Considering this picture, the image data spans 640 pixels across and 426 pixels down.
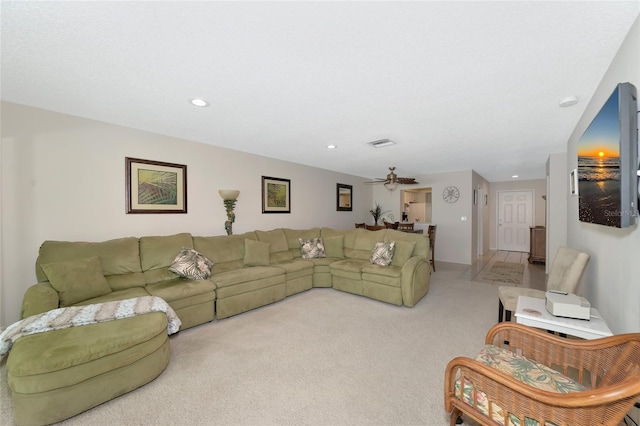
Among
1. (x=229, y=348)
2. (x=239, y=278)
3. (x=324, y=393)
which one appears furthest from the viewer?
(x=239, y=278)

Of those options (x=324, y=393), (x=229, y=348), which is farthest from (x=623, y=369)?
(x=229, y=348)

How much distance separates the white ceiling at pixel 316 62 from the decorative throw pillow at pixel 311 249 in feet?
7.38

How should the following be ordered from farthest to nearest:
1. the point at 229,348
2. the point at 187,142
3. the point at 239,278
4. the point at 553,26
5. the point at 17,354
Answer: the point at 187,142, the point at 239,278, the point at 229,348, the point at 17,354, the point at 553,26

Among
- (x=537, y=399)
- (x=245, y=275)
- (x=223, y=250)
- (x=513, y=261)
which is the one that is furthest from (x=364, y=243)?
(x=513, y=261)

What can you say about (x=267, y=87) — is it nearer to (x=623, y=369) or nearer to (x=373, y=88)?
(x=373, y=88)

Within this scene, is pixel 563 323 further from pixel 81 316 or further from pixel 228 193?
pixel 228 193

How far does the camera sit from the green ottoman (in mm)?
1481

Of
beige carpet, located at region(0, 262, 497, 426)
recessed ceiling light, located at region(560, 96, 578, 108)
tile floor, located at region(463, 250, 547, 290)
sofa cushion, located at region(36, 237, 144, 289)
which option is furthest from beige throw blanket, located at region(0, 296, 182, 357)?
tile floor, located at region(463, 250, 547, 290)

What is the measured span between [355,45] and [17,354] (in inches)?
112

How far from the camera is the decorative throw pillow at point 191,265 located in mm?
3021

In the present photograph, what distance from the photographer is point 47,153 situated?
104 inches

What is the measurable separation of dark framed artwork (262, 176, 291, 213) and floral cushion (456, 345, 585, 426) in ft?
13.0

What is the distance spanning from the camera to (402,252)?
393 centimetres

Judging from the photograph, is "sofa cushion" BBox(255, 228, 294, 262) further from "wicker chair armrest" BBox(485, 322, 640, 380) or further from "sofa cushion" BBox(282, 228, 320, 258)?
"wicker chair armrest" BBox(485, 322, 640, 380)
